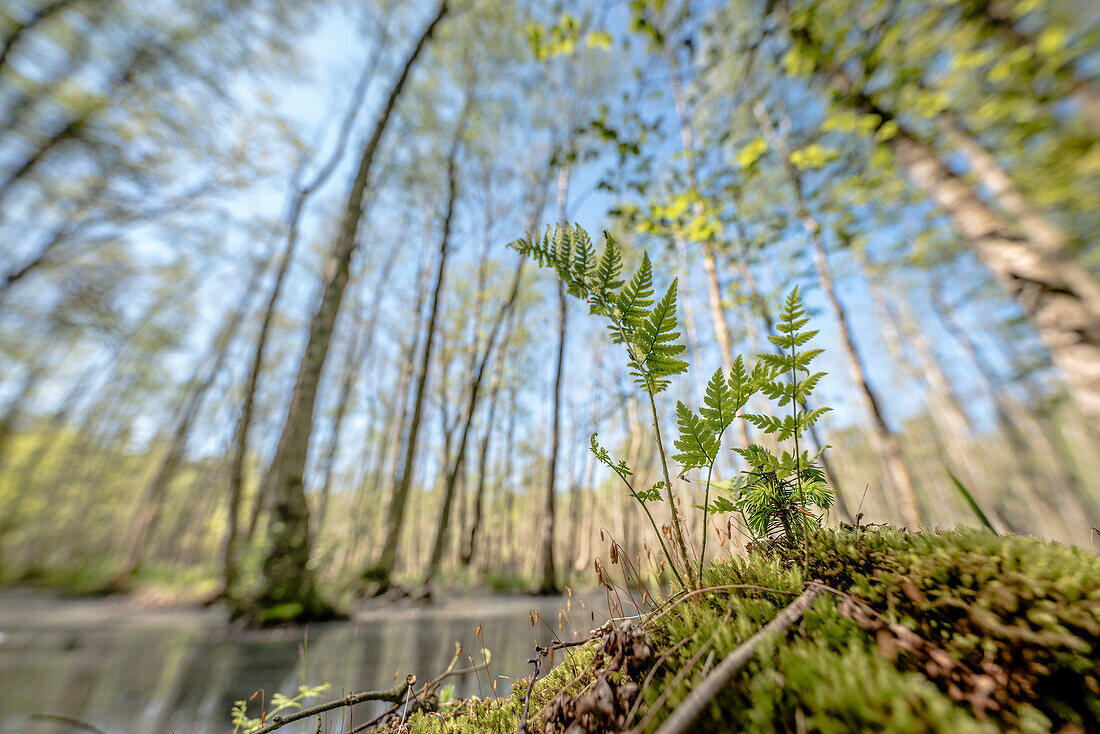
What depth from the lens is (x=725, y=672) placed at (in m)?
0.80

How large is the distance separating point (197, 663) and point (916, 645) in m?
5.61

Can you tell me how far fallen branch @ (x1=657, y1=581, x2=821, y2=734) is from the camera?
68cm

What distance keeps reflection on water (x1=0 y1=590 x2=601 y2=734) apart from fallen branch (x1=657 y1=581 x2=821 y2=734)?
63cm

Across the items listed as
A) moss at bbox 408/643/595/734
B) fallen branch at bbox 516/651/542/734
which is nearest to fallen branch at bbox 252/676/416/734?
moss at bbox 408/643/595/734

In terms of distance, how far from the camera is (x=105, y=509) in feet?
87.4

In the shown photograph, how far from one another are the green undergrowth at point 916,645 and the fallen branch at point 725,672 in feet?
0.10

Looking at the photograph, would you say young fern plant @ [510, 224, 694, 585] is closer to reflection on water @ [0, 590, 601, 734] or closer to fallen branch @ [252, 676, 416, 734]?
reflection on water @ [0, 590, 601, 734]

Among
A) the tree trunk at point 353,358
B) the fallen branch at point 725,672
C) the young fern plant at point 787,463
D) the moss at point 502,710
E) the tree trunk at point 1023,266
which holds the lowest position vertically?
the moss at point 502,710

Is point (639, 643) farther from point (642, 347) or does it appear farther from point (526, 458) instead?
point (526, 458)

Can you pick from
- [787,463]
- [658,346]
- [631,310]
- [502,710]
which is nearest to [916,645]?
[787,463]

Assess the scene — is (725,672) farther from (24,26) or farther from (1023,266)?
(24,26)

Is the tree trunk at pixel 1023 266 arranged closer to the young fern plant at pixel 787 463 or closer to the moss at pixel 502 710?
the young fern plant at pixel 787 463

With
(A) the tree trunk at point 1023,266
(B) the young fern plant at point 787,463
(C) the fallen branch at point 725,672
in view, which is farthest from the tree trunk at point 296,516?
(A) the tree trunk at point 1023,266

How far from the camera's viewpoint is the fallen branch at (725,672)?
2.22 feet
